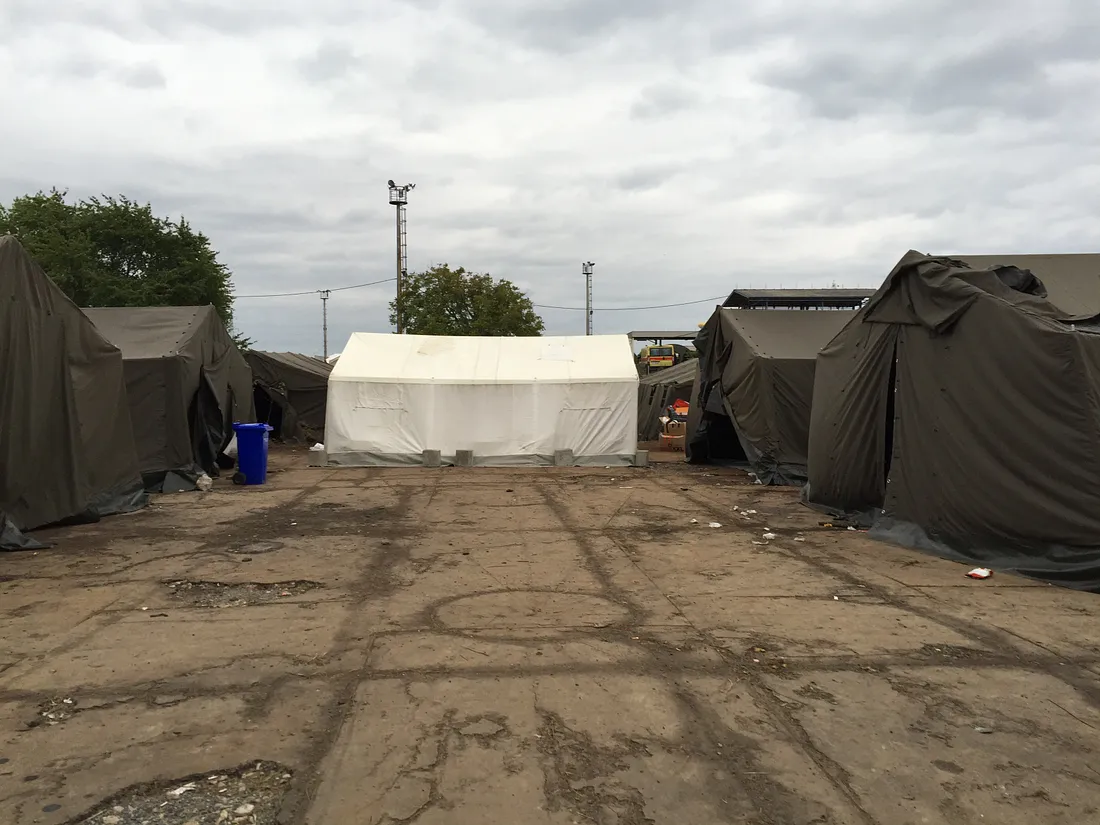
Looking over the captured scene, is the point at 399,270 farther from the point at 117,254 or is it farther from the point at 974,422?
the point at 974,422

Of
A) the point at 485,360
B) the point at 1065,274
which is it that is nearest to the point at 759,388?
the point at 1065,274

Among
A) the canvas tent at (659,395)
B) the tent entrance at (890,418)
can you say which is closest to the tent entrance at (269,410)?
the canvas tent at (659,395)

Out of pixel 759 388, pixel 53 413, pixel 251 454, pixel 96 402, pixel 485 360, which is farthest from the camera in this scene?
pixel 485 360

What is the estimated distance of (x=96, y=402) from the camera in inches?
394

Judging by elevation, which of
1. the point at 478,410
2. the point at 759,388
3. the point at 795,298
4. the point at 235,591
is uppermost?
the point at 795,298

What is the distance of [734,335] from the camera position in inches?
595

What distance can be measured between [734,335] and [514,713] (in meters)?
12.4

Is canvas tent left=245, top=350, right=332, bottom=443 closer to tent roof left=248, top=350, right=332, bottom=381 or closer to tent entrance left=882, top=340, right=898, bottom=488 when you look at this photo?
tent roof left=248, top=350, right=332, bottom=381

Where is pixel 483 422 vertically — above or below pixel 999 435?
below

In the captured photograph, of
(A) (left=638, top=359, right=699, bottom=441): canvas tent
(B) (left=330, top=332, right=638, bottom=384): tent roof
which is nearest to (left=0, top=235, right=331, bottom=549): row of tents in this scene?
(B) (left=330, top=332, right=638, bottom=384): tent roof

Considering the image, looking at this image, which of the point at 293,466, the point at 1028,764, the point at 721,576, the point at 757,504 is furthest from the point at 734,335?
the point at 1028,764

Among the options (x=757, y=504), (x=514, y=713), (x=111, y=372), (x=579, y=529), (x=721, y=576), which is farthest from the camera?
(x=757, y=504)

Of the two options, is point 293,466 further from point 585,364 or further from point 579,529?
point 579,529

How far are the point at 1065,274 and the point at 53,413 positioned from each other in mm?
14336
